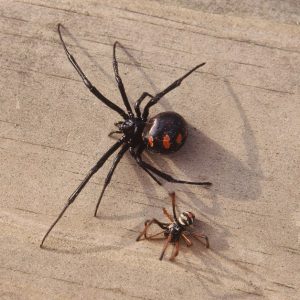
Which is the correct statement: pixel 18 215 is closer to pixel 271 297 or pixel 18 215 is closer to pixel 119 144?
pixel 119 144

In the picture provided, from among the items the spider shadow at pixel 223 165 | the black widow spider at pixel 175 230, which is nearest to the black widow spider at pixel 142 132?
the spider shadow at pixel 223 165

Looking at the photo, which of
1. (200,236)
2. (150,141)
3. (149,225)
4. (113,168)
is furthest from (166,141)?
(200,236)

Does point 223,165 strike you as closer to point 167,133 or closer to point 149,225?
point 167,133

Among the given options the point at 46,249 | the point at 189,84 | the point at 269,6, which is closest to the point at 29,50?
the point at 189,84

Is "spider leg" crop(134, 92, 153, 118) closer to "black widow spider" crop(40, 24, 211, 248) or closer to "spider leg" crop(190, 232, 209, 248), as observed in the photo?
"black widow spider" crop(40, 24, 211, 248)

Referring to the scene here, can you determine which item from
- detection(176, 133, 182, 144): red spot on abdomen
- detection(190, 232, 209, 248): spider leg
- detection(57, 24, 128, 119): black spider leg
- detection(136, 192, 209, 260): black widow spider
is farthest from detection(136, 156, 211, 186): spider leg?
detection(57, 24, 128, 119): black spider leg

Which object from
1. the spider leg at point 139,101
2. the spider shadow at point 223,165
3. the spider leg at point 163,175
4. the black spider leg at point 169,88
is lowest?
the spider leg at point 163,175

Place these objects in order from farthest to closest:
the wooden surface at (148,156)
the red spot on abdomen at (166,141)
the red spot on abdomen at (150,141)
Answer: the red spot on abdomen at (150,141) < the red spot on abdomen at (166,141) < the wooden surface at (148,156)

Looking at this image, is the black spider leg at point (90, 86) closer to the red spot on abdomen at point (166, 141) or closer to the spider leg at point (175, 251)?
the red spot on abdomen at point (166, 141)
